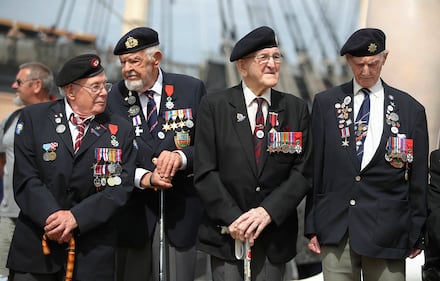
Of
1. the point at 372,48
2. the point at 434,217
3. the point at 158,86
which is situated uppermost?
the point at 372,48

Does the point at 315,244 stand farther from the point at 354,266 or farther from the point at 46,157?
the point at 46,157

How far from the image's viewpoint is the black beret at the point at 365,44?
3.80 metres

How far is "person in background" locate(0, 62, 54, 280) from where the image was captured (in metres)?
5.13

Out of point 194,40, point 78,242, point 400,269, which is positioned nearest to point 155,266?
point 78,242

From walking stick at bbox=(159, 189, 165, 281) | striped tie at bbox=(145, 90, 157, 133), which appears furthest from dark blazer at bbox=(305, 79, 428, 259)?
striped tie at bbox=(145, 90, 157, 133)

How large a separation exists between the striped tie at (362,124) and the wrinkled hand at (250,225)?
61 centimetres

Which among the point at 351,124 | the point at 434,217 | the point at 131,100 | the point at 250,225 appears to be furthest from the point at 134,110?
the point at 434,217

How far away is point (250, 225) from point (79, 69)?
3.94ft

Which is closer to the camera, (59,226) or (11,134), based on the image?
(59,226)

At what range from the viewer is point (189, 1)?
2130 centimetres

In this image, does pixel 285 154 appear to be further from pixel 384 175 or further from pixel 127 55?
pixel 127 55

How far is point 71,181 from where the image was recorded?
12.4 ft

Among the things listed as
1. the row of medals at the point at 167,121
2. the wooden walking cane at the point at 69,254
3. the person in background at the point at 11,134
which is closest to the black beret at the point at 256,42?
the row of medals at the point at 167,121

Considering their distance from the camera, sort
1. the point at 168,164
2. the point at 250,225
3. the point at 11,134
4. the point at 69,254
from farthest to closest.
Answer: the point at 11,134 < the point at 168,164 < the point at 69,254 < the point at 250,225
